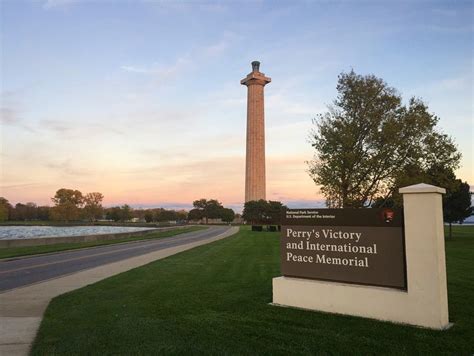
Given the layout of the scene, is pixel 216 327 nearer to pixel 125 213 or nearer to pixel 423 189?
pixel 423 189

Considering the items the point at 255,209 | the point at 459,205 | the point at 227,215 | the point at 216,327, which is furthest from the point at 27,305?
the point at 227,215

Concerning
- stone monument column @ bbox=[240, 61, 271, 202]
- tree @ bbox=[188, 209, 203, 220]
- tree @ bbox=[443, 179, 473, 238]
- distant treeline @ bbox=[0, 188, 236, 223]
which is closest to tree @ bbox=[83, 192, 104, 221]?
distant treeline @ bbox=[0, 188, 236, 223]

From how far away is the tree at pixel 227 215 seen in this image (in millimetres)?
151000

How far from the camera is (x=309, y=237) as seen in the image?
796 cm

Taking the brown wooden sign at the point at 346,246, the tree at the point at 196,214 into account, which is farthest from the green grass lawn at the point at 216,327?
the tree at the point at 196,214

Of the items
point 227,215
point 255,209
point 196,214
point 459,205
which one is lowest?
point 459,205

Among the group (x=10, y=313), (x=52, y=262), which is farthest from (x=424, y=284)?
(x=52, y=262)

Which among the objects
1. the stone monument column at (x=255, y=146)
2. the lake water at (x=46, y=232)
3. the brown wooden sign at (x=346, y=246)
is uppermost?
the stone monument column at (x=255, y=146)

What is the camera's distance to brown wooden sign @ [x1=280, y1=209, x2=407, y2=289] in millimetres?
6895

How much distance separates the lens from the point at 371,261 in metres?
7.07

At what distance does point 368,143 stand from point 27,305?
18884 mm

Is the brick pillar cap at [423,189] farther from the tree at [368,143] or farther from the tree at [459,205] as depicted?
the tree at [459,205]

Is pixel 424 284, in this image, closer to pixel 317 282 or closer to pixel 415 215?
pixel 415 215

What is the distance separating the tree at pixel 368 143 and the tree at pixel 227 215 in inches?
5029
